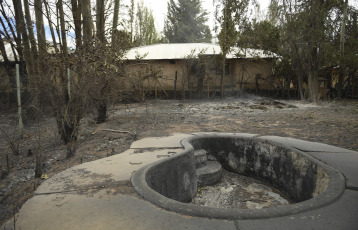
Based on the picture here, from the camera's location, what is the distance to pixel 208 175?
4629 mm

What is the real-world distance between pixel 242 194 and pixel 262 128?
302 centimetres

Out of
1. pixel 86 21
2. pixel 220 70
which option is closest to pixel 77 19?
pixel 86 21

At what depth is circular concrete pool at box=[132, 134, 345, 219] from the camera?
81.1 inches

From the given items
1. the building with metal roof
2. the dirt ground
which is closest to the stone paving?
the dirt ground

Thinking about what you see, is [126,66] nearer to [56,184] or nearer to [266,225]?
[56,184]

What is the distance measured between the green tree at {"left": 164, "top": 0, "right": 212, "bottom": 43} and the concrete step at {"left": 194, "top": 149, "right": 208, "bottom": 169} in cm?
3362

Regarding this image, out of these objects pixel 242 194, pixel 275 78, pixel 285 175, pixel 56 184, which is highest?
pixel 275 78

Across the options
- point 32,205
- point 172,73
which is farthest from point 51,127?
point 172,73

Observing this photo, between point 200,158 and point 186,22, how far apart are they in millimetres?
35862

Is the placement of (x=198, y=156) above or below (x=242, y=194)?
above

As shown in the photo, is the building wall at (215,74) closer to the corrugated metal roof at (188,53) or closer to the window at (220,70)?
the window at (220,70)

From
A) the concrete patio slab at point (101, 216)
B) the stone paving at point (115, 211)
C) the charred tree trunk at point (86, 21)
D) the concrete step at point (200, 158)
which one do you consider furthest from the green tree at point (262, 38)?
the concrete patio slab at point (101, 216)

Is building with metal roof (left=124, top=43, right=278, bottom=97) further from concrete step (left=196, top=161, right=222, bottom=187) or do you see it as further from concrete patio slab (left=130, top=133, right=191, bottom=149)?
concrete step (left=196, top=161, right=222, bottom=187)

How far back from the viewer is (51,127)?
6832 mm
